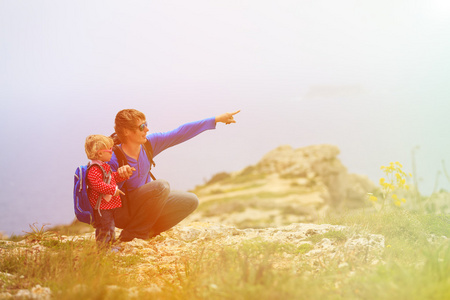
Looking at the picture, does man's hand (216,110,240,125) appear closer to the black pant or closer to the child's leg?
the black pant

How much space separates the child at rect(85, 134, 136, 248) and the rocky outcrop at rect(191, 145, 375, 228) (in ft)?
22.9

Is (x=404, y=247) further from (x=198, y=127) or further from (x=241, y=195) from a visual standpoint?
(x=241, y=195)

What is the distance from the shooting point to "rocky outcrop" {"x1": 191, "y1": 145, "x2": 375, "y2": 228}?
13.6 metres

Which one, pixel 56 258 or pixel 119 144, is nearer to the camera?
pixel 56 258

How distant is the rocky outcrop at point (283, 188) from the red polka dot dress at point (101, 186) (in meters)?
7.07

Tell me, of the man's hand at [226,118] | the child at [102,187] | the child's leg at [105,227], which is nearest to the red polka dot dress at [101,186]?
the child at [102,187]

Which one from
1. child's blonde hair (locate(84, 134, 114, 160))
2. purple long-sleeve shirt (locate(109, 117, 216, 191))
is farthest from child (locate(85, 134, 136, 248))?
purple long-sleeve shirt (locate(109, 117, 216, 191))

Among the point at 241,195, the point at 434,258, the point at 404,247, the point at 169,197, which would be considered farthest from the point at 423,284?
the point at 241,195

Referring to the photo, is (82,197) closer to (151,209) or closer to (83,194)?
(83,194)

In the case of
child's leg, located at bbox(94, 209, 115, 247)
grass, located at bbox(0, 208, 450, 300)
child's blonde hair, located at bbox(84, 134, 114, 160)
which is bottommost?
grass, located at bbox(0, 208, 450, 300)

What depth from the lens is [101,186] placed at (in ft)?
16.5

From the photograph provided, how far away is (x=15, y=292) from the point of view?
3.90 metres

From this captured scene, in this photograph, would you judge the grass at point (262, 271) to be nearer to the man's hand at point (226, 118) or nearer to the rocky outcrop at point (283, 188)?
the man's hand at point (226, 118)

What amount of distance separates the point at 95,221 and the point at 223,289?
256 cm
